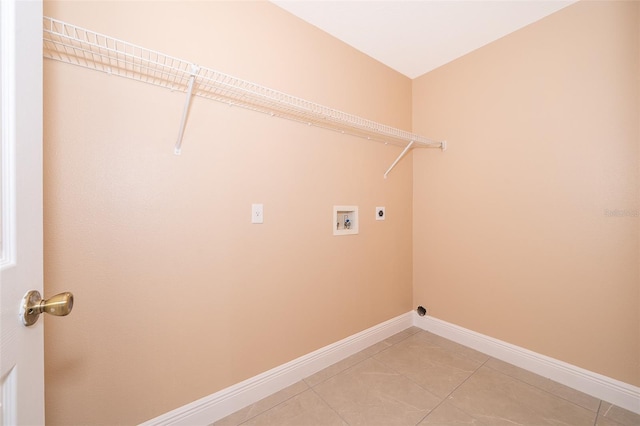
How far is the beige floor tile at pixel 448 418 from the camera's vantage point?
132 centimetres

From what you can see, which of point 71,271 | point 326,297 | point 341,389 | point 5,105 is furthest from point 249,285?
point 5,105

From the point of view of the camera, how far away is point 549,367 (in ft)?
5.45

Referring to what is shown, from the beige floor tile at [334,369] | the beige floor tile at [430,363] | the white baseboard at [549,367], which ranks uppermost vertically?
the white baseboard at [549,367]

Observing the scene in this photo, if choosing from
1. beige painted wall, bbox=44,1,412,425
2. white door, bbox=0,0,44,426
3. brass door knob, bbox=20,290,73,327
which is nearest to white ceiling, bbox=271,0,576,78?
beige painted wall, bbox=44,1,412,425

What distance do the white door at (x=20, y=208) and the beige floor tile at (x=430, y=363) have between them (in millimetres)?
1809

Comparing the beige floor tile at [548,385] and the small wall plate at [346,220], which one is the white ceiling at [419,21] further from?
the beige floor tile at [548,385]

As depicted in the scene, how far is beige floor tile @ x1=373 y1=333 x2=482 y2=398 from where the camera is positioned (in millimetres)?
1623

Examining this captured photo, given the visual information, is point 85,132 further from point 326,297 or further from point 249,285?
point 326,297

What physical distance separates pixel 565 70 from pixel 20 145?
8.48 ft

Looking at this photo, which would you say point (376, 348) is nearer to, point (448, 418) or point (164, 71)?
point (448, 418)

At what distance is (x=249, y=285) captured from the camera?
1.46 metres

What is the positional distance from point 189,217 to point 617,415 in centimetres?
253

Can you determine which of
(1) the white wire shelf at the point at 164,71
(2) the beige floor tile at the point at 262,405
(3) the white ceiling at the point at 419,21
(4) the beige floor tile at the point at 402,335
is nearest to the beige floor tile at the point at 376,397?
(2) the beige floor tile at the point at 262,405

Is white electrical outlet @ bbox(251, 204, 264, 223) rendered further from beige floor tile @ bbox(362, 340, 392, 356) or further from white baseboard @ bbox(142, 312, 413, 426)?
beige floor tile @ bbox(362, 340, 392, 356)
